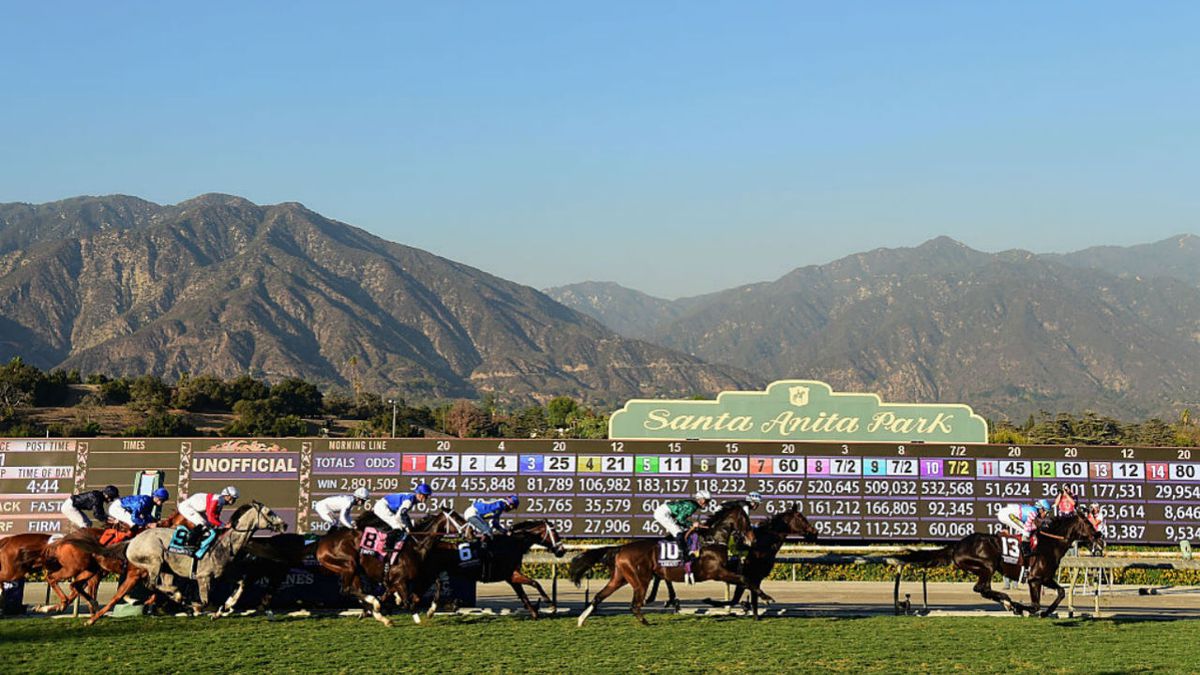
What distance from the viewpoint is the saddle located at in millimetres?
15727

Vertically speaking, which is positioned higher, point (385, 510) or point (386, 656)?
point (385, 510)

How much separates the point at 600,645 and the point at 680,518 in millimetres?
3098

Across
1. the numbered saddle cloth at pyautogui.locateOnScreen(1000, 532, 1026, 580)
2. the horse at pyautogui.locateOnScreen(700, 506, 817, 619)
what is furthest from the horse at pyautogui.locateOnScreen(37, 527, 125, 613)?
the numbered saddle cloth at pyautogui.locateOnScreen(1000, 532, 1026, 580)

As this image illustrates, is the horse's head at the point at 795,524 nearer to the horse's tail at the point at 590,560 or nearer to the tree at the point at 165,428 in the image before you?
the horse's tail at the point at 590,560

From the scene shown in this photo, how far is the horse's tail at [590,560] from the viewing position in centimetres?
1681

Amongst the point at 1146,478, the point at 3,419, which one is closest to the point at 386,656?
the point at 1146,478

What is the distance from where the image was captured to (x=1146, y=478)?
2500 centimetres

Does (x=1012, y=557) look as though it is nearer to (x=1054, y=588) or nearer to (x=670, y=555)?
(x=1054, y=588)

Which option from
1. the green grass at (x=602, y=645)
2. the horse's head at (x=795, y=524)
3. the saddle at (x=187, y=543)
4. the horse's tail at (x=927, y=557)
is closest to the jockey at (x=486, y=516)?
the green grass at (x=602, y=645)

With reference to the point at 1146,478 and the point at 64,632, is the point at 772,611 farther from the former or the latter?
the point at 1146,478

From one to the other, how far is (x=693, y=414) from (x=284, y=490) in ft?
29.3

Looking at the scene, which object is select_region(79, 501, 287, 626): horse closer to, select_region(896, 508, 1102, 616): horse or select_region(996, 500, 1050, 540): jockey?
select_region(896, 508, 1102, 616): horse

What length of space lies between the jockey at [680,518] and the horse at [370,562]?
2.82 meters

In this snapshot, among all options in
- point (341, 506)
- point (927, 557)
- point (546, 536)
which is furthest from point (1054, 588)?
point (341, 506)
